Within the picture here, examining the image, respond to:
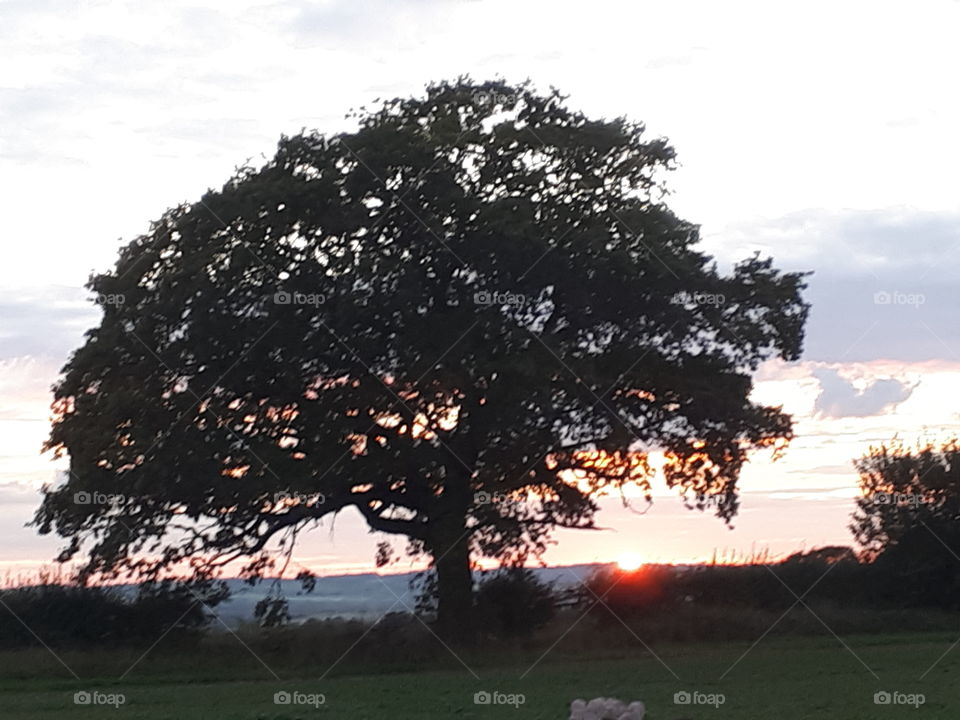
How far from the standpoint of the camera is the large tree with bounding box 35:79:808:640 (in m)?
31.0

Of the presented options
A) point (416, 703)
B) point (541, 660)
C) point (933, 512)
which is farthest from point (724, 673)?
point (933, 512)

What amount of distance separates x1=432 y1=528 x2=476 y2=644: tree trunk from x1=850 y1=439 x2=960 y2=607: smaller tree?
17111 mm

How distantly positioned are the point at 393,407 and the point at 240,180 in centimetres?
712

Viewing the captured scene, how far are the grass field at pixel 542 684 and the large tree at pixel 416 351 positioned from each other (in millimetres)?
3193

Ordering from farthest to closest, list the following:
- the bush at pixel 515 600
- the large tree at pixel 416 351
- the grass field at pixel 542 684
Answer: the bush at pixel 515 600 → the large tree at pixel 416 351 → the grass field at pixel 542 684

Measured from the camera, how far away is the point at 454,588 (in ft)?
109

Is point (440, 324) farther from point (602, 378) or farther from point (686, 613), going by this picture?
point (686, 613)

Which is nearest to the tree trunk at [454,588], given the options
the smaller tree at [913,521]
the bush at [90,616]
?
the bush at [90,616]

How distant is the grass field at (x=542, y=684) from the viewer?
810 inches

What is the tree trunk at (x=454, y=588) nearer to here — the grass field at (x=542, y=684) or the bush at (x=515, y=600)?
the grass field at (x=542, y=684)

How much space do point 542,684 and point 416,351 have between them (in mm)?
8884

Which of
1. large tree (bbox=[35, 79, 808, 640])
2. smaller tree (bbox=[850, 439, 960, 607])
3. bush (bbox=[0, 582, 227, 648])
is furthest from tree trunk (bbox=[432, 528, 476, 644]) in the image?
smaller tree (bbox=[850, 439, 960, 607])

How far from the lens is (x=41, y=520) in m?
32.6

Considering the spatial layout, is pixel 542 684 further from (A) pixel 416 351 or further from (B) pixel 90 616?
(B) pixel 90 616
